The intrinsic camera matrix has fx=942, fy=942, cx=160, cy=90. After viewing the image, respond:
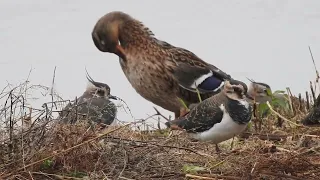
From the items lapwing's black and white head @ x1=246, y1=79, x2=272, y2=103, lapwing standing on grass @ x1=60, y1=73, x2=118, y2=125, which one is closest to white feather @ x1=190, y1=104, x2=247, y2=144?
lapwing standing on grass @ x1=60, y1=73, x2=118, y2=125

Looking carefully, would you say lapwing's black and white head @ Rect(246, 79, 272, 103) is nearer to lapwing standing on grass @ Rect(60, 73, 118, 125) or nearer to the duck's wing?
the duck's wing

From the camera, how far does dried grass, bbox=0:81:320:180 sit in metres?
5.08

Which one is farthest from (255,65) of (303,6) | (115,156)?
(115,156)

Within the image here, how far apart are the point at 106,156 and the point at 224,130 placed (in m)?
0.87

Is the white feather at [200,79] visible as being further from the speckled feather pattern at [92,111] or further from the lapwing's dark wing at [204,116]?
the lapwing's dark wing at [204,116]

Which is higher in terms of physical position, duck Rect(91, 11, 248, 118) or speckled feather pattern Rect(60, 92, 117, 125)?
duck Rect(91, 11, 248, 118)

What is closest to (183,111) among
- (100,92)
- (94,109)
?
(100,92)

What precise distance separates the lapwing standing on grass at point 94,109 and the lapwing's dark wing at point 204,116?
0.48m

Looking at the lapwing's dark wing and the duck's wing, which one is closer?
the lapwing's dark wing

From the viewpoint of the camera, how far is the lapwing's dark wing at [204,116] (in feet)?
19.4

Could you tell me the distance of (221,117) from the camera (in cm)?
589

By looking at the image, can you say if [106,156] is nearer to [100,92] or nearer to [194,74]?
[100,92]

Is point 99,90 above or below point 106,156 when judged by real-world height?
above

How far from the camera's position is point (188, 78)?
289 inches
